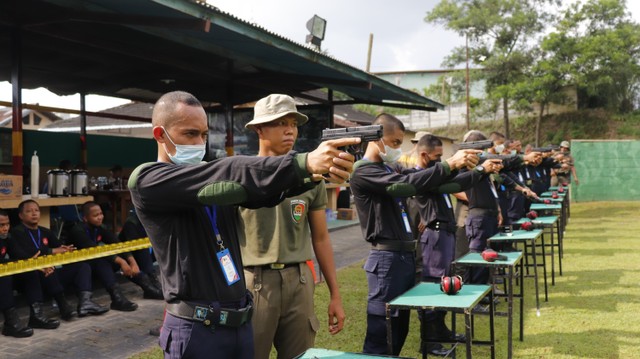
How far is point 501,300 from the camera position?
22.7 feet

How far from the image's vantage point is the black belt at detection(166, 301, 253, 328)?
7.01 ft

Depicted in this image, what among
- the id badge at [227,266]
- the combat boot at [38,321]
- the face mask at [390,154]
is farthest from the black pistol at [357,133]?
the combat boot at [38,321]

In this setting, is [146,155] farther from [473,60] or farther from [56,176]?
[473,60]

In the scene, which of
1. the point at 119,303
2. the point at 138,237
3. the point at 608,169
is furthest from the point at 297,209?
the point at 608,169

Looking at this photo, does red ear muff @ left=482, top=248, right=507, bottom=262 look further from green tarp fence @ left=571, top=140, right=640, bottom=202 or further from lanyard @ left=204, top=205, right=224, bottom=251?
green tarp fence @ left=571, top=140, right=640, bottom=202

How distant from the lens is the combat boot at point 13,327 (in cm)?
525

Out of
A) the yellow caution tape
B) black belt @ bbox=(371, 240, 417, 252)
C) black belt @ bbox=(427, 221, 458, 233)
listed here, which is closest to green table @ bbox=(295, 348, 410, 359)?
black belt @ bbox=(371, 240, 417, 252)

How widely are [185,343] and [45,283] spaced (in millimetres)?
4433

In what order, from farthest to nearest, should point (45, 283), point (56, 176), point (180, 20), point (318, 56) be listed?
point (318, 56) → point (56, 176) → point (45, 283) → point (180, 20)

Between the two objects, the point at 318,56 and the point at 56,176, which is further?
the point at 318,56

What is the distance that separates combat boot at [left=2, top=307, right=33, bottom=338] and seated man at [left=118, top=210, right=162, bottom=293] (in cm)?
174

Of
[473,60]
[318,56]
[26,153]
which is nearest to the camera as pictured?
[318,56]

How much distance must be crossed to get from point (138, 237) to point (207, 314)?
5185mm

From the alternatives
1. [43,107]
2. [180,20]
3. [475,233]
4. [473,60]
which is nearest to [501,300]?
[475,233]
